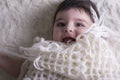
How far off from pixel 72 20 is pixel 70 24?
0.07ft

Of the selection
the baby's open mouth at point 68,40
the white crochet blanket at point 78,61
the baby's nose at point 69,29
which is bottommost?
the white crochet blanket at point 78,61

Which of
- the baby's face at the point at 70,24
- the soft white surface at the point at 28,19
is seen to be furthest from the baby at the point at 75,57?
the soft white surface at the point at 28,19

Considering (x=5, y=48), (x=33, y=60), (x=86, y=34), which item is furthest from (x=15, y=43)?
(x=86, y=34)

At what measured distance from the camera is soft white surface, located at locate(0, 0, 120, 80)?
1096 mm

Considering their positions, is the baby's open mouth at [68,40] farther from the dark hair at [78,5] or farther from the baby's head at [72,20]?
the dark hair at [78,5]

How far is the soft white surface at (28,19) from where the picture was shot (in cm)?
110

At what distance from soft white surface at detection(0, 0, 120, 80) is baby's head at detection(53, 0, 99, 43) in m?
0.07

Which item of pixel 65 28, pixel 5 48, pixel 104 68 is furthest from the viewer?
pixel 5 48

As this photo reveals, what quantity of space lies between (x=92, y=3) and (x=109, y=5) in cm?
8

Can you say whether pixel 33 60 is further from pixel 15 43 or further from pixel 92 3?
pixel 92 3

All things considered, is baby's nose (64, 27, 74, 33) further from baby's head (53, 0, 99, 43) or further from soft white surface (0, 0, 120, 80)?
soft white surface (0, 0, 120, 80)

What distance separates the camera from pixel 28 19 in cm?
112

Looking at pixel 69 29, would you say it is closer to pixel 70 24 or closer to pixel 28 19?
pixel 70 24

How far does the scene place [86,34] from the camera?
890 mm
